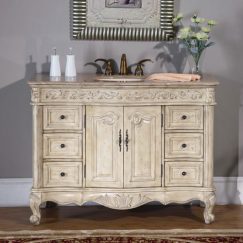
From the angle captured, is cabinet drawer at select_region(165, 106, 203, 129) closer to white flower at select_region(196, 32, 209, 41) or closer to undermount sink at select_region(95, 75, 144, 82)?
undermount sink at select_region(95, 75, 144, 82)

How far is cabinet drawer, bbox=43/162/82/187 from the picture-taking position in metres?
3.81

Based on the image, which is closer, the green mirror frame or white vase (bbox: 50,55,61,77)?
white vase (bbox: 50,55,61,77)

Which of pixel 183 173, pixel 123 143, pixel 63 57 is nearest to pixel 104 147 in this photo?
pixel 123 143

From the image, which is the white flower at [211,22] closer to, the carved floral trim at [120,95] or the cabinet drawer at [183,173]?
the carved floral trim at [120,95]

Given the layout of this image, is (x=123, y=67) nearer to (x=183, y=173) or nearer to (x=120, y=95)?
(x=120, y=95)

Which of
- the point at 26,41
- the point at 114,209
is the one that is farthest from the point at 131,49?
the point at 114,209

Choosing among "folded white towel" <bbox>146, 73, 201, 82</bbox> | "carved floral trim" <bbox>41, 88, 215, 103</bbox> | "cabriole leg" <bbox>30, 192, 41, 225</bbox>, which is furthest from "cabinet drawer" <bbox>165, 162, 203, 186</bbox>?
"cabriole leg" <bbox>30, 192, 41, 225</bbox>

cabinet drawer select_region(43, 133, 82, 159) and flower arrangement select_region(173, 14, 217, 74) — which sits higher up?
flower arrangement select_region(173, 14, 217, 74)

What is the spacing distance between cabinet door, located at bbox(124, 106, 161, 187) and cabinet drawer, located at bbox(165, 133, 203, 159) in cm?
6

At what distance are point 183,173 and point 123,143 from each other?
1.24ft

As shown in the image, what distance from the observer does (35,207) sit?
382 cm

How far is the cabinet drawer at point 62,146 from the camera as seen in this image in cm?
379

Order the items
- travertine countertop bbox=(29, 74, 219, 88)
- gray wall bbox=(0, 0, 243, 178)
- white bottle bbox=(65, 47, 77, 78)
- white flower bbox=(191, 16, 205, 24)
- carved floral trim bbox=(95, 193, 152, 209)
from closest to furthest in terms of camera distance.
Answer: travertine countertop bbox=(29, 74, 219, 88) → carved floral trim bbox=(95, 193, 152, 209) → white bottle bbox=(65, 47, 77, 78) → white flower bbox=(191, 16, 205, 24) → gray wall bbox=(0, 0, 243, 178)

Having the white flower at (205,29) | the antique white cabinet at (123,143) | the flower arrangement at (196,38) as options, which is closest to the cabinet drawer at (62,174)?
the antique white cabinet at (123,143)
